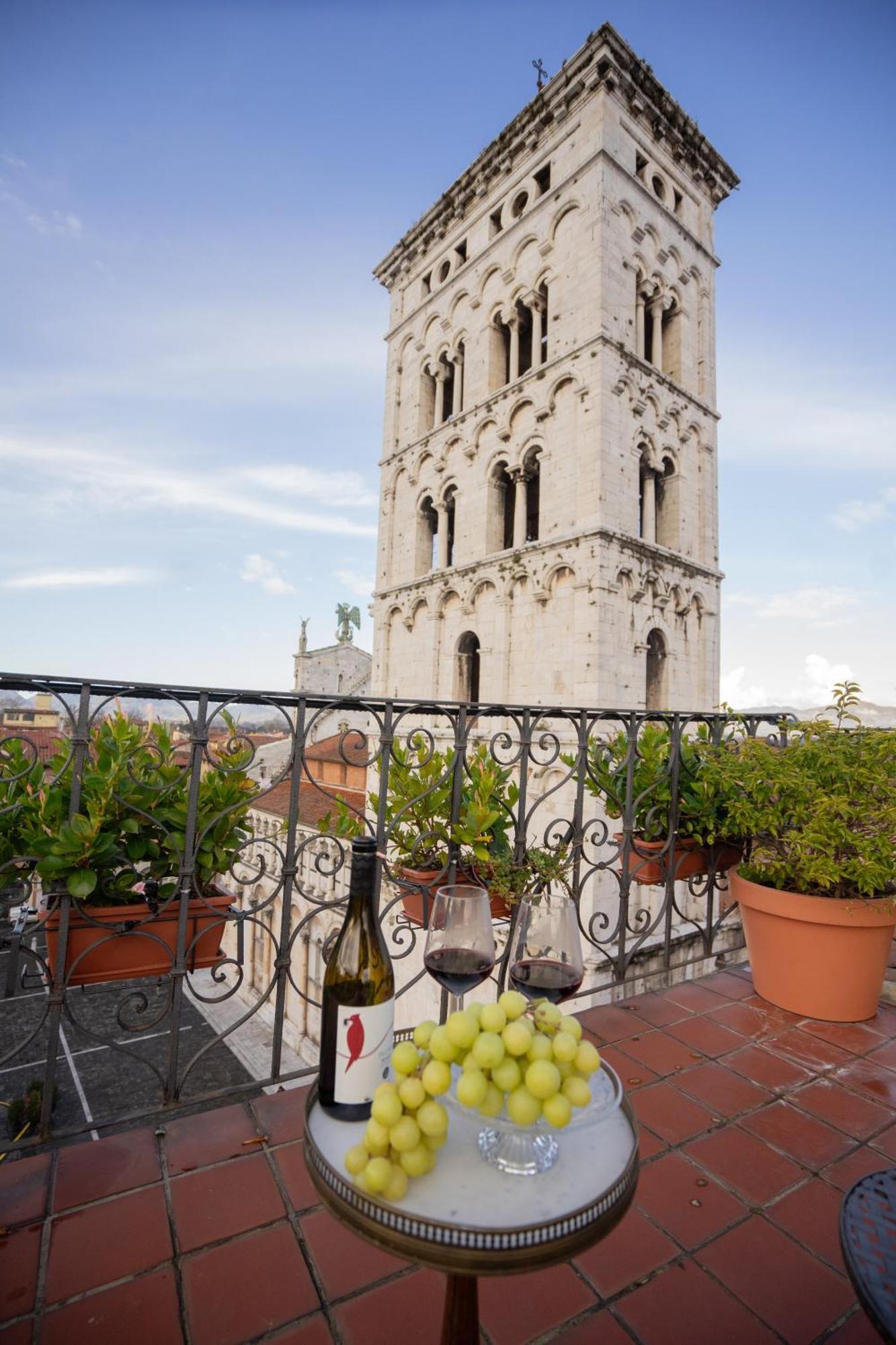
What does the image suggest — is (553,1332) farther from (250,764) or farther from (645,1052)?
(250,764)

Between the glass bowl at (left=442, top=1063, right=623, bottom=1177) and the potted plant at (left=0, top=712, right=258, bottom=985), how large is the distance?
153cm

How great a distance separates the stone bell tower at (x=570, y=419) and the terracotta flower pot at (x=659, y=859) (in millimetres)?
9191

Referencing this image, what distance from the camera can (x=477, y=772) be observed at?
2.75 metres

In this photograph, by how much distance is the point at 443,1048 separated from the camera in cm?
88

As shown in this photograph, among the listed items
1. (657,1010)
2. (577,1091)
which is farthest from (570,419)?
(577,1091)

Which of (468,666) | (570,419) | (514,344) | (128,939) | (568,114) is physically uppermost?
(568,114)

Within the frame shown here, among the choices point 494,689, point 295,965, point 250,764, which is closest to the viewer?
point 250,764

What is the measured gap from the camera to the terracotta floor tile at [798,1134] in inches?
76.7

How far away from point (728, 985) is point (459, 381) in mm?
18083

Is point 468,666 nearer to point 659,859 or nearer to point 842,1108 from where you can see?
point 659,859

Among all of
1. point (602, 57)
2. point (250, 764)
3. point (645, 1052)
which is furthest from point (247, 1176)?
point (602, 57)

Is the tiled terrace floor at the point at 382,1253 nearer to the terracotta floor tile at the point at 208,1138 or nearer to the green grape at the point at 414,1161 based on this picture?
the terracotta floor tile at the point at 208,1138

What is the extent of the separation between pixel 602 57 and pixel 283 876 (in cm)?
1935

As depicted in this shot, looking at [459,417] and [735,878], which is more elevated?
[459,417]
